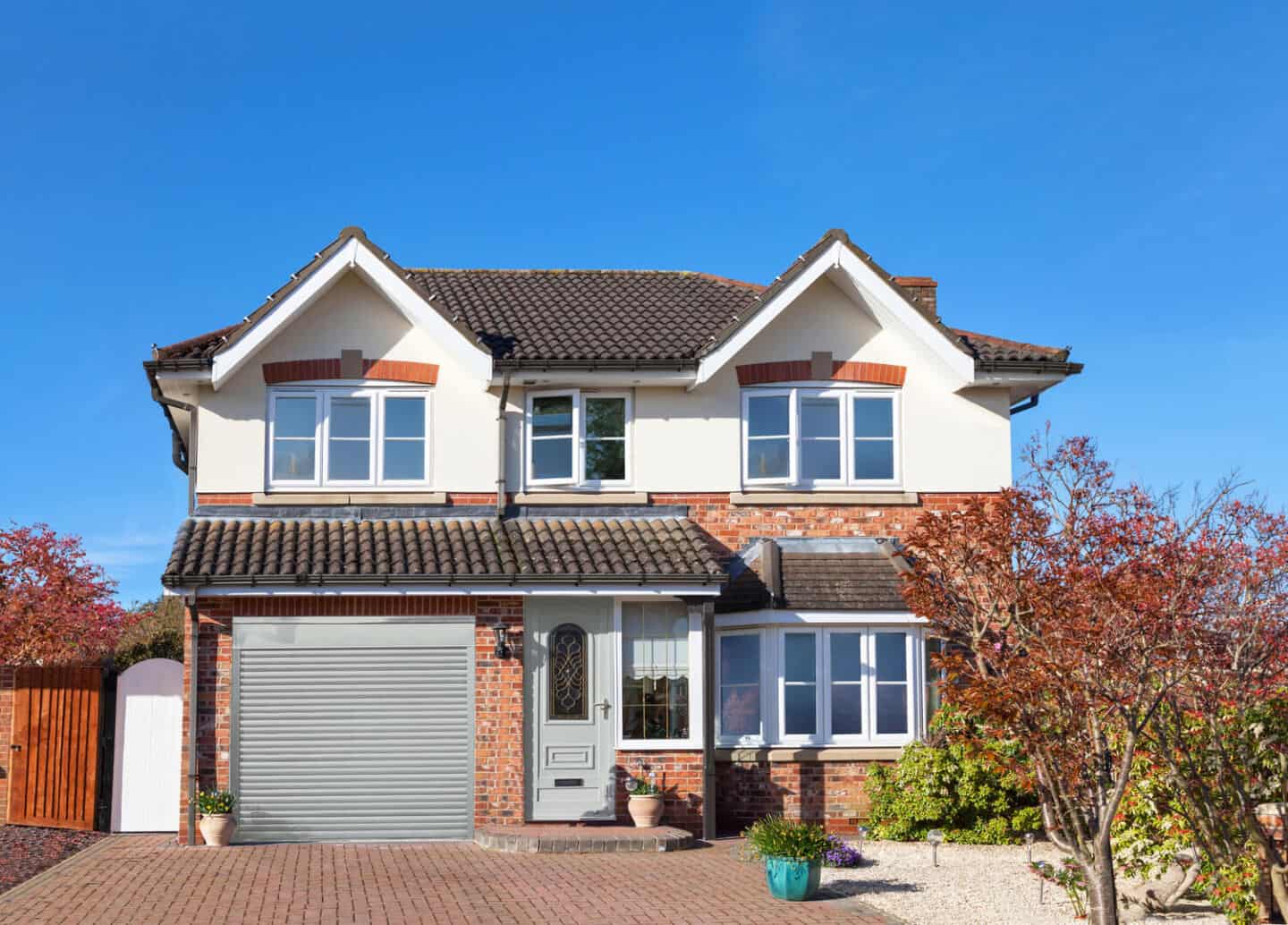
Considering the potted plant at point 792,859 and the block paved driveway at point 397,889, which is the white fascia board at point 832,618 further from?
the potted plant at point 792,859

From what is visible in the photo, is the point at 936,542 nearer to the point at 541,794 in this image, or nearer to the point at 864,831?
the point at 864,831

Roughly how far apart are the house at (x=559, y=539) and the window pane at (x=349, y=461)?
0.12 feet

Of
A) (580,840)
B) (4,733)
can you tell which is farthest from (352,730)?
(4,733)

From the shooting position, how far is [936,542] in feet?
58.1

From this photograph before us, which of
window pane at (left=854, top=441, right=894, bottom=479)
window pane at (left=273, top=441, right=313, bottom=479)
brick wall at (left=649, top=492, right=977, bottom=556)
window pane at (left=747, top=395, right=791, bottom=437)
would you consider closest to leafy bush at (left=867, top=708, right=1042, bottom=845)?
brick wall at (left=649, top=492, right=977, bottom=556)

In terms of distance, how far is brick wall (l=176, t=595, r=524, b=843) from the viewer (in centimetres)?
1862

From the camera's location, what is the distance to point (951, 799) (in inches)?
738

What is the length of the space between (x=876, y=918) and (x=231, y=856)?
7.97 meters

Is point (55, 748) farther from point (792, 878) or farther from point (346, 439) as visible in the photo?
point (792, 878)

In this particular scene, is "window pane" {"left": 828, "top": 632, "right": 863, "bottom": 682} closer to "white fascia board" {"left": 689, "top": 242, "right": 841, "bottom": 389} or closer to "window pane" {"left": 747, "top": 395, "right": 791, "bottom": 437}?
"window pane" {"left": 747, "top": 395, "right": 791, "bottom": 437}

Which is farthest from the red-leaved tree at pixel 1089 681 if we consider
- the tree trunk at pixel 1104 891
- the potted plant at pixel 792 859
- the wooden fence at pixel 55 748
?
the wooden fence at pixel 55 748

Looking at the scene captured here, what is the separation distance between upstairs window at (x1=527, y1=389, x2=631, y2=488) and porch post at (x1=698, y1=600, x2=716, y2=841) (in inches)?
109

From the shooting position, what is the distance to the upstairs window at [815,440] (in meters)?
21.0

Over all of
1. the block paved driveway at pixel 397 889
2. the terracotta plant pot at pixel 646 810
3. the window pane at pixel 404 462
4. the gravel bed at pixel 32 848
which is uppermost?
the window pane at pixel 404 462
